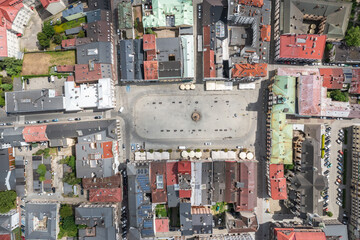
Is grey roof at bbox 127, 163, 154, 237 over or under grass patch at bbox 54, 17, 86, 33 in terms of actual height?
under

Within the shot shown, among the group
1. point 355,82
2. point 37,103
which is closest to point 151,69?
point 37,103

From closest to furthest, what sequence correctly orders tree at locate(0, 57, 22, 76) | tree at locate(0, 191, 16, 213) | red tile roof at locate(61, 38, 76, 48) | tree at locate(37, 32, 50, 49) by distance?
tree at locate(0, 191, 16, 213), tree at locate(0, 57, 22, 76), red tile roof at locate(61, 38, 76, 48), tree at locate(37, 32, 50, 49)

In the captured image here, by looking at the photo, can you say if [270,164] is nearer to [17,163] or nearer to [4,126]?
[17,163]

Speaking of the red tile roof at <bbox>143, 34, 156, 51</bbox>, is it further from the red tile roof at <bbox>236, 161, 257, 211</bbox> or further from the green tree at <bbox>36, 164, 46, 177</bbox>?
the green tree at <bbox>36, 164, 46, 177</bbox>

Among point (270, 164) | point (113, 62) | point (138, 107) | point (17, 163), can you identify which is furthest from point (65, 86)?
point (270, 164)

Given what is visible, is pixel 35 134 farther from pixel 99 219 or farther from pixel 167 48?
pixel 167 48

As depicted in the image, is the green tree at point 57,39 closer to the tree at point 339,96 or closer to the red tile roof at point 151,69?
the red tile roof at point 151,69

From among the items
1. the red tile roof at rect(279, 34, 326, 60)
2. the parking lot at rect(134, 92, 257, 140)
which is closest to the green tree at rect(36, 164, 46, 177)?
the parking lot at rect(134, 92, 257, 140)
